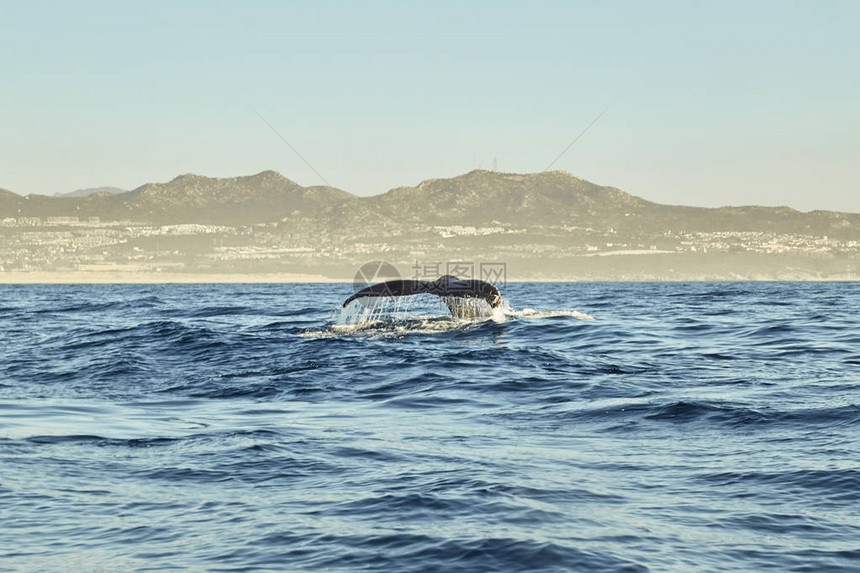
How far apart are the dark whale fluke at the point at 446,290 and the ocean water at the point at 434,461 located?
3.90 ft

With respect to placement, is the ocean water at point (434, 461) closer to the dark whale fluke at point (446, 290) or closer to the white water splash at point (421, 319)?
the dark whale fluke at point (446, 290)

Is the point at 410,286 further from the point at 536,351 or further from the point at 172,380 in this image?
the point at 172,380

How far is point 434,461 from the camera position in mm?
8797

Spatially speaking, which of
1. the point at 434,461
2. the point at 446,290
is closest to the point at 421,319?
the point at 446,290

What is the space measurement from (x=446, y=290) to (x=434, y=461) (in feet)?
37.6

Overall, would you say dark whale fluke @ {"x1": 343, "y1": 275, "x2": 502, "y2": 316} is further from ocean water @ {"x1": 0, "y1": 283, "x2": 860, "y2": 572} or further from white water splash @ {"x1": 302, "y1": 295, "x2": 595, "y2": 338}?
ocean water @ {"x1": 0, "y1": 283, "x2": 860, "y2": 572}

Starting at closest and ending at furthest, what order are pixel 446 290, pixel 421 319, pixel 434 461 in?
pixel 434 461 < pixel 446 290 < pixel 421 319

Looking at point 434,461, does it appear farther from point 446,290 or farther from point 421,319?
point 421,319

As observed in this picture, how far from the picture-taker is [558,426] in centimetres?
1057

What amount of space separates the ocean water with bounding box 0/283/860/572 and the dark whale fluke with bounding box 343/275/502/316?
3.90 feet

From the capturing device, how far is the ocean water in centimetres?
625

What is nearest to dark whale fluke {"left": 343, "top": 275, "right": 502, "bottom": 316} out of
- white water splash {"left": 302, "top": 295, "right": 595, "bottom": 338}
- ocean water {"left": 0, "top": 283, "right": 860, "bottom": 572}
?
white water splash {"left": 302, "top": 295, "right": 595, "bottom": 338}

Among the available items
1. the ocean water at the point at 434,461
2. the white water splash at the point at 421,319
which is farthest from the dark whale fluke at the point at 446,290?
the ocean water at the point at 434,461

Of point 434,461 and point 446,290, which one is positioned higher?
point 446,290
